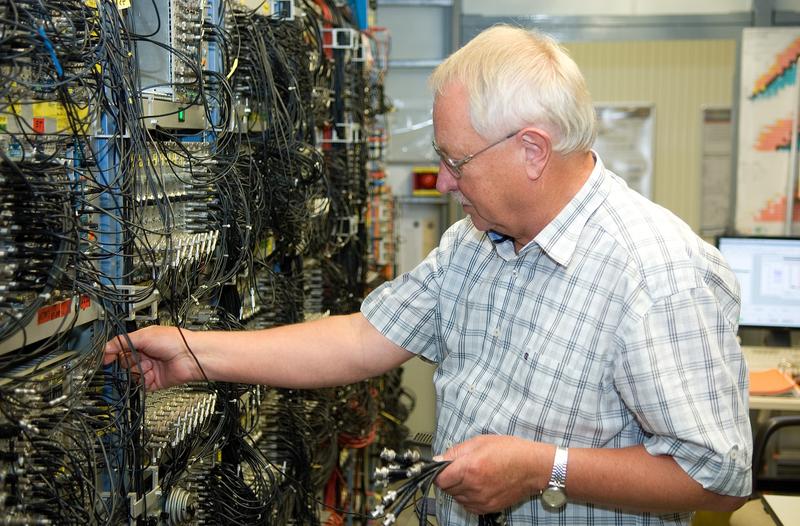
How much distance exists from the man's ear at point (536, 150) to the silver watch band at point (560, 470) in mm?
471

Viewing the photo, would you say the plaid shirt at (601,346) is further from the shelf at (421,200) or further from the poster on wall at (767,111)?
the shelf at (421,200)

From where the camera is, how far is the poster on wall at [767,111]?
15.1 feet

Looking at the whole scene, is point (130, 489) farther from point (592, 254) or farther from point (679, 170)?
point (679, 170)

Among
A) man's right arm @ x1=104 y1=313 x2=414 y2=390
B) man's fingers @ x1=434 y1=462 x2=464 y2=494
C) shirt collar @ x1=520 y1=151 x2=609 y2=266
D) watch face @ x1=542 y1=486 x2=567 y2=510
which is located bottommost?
watch face @ x1=542 y1=486 x2=567 y2=510

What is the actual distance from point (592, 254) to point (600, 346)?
164mm

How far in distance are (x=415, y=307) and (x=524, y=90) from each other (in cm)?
54

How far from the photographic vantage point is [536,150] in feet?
4.88

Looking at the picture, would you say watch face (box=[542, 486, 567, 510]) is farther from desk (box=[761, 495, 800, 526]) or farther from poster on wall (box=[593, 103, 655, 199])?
poster on wall (box=[593, 103, 655, 199])

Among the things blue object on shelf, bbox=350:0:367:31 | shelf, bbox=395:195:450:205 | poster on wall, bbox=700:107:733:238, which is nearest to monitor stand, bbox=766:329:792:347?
poster on wall, bbox=700:107:733:238

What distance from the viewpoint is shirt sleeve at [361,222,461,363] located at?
5.88 ft

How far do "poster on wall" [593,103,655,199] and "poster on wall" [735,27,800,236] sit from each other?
1.26 m

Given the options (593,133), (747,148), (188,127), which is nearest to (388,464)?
(593,133)

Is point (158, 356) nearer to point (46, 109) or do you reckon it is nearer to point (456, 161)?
point (46, 109)

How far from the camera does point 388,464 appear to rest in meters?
1.43
